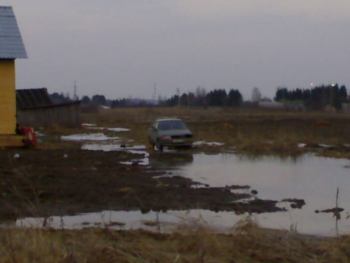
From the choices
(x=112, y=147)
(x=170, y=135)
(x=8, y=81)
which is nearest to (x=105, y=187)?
(x=8, y=81)

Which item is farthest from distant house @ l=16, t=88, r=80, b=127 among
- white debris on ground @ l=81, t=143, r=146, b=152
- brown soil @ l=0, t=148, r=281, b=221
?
brown soil @ l=0, t=148, r=281, b=221

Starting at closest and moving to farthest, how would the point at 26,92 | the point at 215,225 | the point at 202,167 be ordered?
the point at 215,225, the point at 202,167, the point at 26,92

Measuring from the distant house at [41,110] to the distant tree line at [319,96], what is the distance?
8010 cm

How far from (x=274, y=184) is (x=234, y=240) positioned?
13.8 metres

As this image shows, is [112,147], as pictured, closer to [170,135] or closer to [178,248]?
[170,135]

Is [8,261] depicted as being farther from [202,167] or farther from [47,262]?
[202,167]

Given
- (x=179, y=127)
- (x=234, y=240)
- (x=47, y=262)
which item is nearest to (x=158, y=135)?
(x=179, y=127)

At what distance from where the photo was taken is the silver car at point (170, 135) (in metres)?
41.3

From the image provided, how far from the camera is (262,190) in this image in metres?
23.1

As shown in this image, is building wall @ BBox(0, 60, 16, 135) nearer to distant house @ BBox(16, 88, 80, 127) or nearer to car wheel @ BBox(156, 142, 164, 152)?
car wheel @ BBox(156, 142, 164, 152)

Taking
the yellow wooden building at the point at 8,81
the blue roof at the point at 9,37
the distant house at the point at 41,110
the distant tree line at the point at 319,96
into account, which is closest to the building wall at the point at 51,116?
the distant house at the point at 41,110

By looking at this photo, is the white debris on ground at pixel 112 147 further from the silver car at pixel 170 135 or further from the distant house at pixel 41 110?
the distant house at pixel 41 110

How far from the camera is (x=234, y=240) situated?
11.2 metres

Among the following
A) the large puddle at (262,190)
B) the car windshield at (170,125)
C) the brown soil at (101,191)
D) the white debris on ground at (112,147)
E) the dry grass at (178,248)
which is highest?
the car windshield at (170,125)
